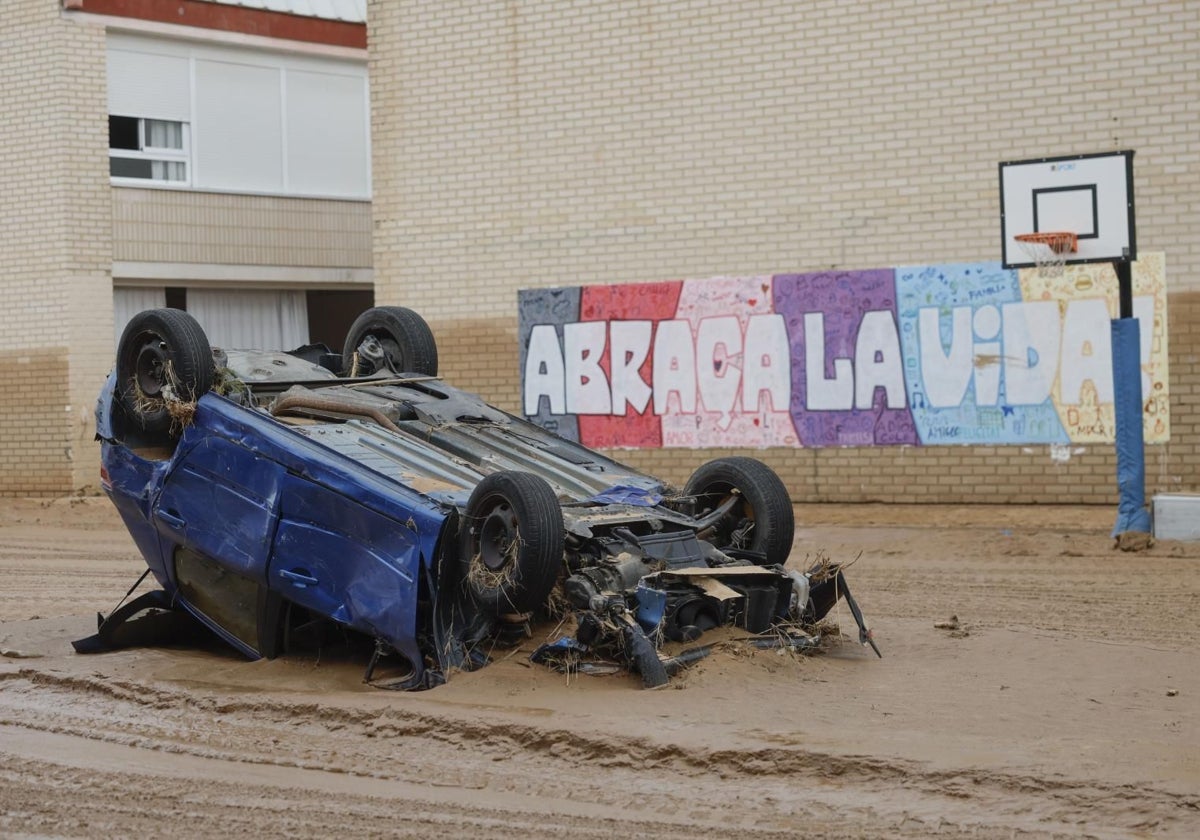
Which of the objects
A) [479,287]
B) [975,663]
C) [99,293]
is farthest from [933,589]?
[99,293]

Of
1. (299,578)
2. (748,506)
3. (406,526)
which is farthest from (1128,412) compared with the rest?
(299,578)

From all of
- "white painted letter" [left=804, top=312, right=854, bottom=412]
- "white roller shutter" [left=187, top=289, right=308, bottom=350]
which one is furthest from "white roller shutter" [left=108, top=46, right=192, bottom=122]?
"white painted letter" [left=804, top=312, right=854, bottom=412]

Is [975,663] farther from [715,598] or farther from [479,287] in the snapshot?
[479,287]

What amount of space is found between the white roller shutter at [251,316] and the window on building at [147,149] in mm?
2040

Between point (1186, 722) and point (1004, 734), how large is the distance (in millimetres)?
944

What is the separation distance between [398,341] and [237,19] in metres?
15.9

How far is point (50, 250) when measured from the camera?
23125 millimetres

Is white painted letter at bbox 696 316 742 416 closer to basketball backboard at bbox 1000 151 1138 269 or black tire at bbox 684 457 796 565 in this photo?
basketball backboard at bbox 1000 151 1138 269

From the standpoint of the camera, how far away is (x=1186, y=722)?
23.3ft

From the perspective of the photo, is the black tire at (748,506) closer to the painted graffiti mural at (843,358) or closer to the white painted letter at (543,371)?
the painted graffiti mural at (843,358)

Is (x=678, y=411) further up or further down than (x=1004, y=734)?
further up

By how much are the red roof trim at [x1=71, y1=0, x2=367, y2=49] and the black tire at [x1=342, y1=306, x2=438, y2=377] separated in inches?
568

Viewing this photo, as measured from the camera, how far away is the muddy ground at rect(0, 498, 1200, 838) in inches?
234

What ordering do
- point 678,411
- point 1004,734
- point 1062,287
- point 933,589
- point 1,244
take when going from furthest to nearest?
1. point 1,244
2. point 678,411
3. point 1062,287
4. point 933,589
5. point 1004,734
